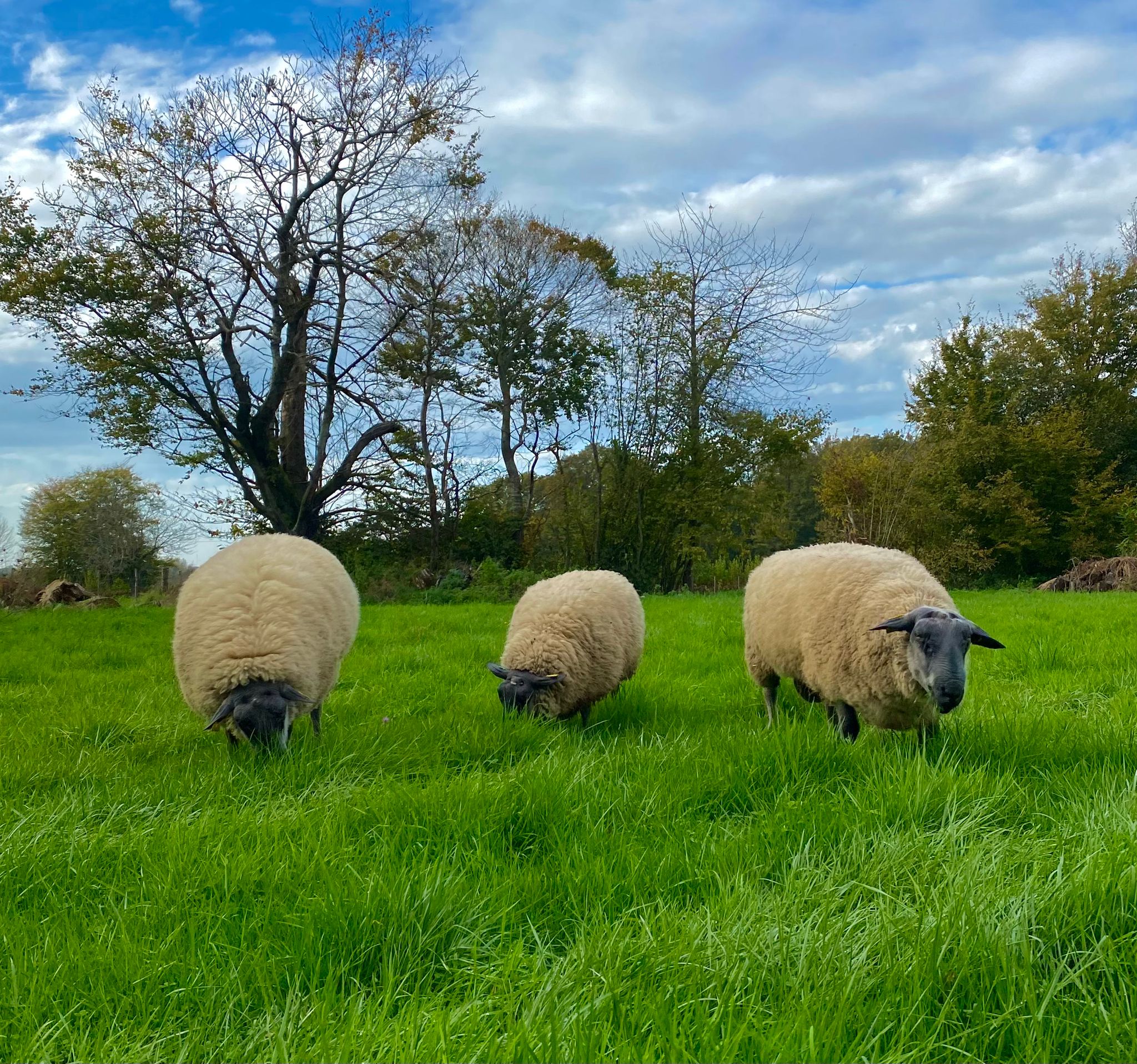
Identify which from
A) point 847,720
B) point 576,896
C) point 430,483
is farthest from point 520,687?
point 430,483

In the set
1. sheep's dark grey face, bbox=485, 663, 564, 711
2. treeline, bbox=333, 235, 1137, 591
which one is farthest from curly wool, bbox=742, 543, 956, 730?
treeline, bbox=333, 235, 1137, 591

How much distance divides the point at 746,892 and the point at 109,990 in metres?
1.75

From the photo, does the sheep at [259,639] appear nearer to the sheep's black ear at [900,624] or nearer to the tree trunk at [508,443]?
the sheep's black ear at [900,624]

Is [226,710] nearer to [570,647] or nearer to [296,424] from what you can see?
[570,647]

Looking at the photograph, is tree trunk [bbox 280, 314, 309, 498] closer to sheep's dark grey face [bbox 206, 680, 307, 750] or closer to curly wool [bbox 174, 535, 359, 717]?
curly wool [bbox 174, 535, 359, 717]

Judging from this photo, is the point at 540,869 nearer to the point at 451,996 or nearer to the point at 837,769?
the point at 451,996

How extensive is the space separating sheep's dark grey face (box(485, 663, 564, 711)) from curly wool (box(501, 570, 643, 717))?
3.1 inches

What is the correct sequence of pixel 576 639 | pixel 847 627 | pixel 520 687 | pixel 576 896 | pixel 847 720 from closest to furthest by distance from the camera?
pixel 576 896 < pixel 847 627 < pixel 847 720 < pixel 520 687 < pixel 576 639

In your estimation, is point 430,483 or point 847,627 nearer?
point 847,627

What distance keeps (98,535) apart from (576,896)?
87.7 ft

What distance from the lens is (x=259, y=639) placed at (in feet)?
15.2

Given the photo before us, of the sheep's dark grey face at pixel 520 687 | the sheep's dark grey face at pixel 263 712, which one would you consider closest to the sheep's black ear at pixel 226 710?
the sheep's dark grey face at pixel 263 712

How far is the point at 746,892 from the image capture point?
7.33 feet

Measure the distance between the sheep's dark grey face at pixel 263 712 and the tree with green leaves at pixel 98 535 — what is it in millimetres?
20688
